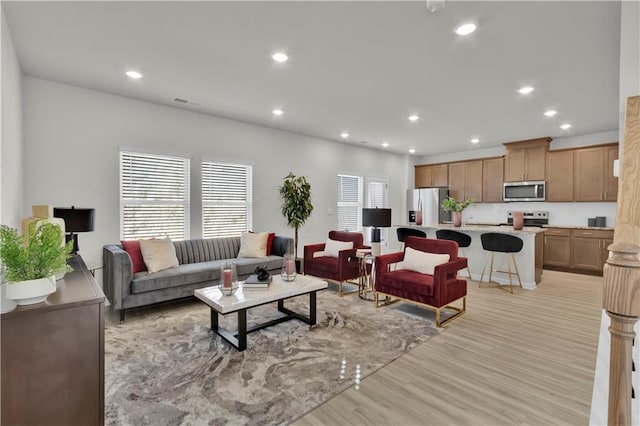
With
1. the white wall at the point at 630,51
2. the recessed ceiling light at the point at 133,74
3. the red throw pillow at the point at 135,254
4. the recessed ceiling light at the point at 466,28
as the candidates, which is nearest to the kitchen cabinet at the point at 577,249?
the white wall at the point at 630,51

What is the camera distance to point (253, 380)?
2369 mm

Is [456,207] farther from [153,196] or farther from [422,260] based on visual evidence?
[153,196]

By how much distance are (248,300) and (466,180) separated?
6.64m

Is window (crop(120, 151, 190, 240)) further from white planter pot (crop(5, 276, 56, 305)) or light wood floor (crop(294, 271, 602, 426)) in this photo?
light wood floor (crop(294, 271, 602, 426))

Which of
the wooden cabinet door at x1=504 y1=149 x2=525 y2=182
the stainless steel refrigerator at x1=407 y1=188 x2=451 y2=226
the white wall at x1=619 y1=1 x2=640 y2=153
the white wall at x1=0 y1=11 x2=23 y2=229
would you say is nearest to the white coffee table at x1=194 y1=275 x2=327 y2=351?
the white wall at x1=0 y1=11 x2=23 y2=229

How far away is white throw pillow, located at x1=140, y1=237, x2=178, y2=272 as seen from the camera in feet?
12.7

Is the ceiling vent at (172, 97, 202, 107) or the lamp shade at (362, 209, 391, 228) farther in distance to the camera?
the lamp shade at (362, 209, 391, 228)

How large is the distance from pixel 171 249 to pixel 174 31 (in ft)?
8.62

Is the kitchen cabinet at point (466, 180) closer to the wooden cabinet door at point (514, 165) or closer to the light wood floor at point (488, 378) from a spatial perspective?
the wooden cabinet door at point (514, 165)

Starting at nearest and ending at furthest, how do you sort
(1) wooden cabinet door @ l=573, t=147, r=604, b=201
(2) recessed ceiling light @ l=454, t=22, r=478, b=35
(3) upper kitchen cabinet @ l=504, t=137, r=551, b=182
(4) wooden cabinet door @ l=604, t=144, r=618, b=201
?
(2) recessed ceiling light @ l=454, t=22, r=478, b=35
(4) wooden cabinet door @ l=604, t=144, r=618, b=201
(1) wooden cabinet door @ l=573, t=147, r=604, b=201
(3) upper kitchen cabinet @ l=504, t=137, r=551, b=182

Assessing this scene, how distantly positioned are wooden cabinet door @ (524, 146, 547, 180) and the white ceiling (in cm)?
163

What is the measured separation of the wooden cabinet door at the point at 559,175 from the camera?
6.24 metres

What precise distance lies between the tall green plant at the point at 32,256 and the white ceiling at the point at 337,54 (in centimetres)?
177

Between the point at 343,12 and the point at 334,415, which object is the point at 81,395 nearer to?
the point at 334,415
